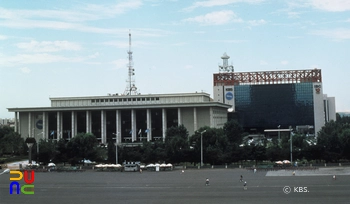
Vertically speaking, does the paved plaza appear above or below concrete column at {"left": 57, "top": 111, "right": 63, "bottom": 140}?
below

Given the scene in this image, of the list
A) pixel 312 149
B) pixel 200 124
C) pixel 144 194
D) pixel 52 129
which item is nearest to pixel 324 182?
pixel 144 194

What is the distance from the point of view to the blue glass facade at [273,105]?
146 meters

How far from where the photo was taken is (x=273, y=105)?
5807 inches

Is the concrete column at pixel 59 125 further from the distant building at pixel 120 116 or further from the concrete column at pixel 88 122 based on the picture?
the concrete column at pixel 88 122

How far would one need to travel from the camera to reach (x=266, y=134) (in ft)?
491

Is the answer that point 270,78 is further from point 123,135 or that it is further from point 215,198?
point 215,198

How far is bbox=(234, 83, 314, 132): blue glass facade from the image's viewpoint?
14550 centimetres

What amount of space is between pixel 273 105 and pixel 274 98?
85.3 inches

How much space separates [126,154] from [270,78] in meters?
80.5

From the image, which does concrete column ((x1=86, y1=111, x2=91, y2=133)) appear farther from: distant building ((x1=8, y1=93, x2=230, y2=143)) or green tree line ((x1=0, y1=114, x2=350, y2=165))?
green tree line ((x1=0, y1=114, x2=350, y2=165))

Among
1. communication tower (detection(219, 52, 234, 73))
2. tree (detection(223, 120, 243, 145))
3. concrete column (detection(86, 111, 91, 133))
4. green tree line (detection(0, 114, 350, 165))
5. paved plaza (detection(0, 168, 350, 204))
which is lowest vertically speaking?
paved plaza (detection(0, 168, 350, 204))

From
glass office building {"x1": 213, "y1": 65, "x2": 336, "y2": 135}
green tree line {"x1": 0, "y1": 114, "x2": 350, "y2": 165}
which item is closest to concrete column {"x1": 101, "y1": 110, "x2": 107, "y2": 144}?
green tree line {"x1": 0, "y1": 114, "x2": 350, "y2": 165}

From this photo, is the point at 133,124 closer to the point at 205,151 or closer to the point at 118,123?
the point at 118,123

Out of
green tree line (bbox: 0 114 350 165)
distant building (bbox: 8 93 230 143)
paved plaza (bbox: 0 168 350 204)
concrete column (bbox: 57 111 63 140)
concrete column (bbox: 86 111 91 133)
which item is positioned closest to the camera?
paved plaza (bbox: 0 168 350 204)
